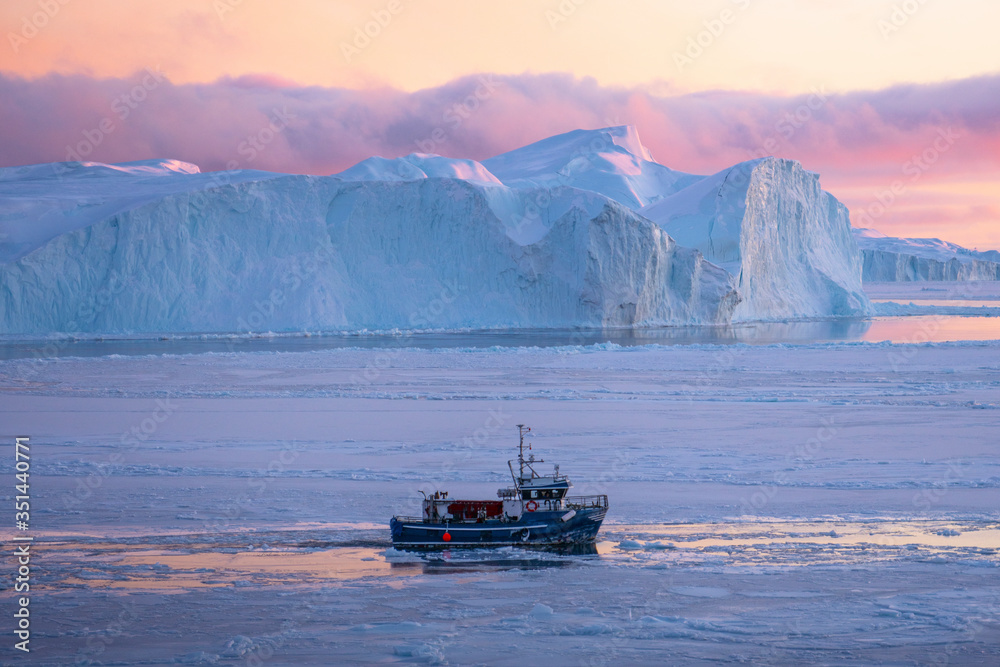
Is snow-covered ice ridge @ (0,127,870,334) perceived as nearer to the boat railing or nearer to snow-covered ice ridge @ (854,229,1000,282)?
the boat railing

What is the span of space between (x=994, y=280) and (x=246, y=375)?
449 ft

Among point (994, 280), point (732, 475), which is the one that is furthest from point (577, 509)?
point (994, 280)

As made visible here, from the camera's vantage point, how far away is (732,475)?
35.9 feet

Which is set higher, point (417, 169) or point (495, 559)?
point (417, 169)

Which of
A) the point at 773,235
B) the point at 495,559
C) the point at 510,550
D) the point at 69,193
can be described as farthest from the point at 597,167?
the point at 495,559

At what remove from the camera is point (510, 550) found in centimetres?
851

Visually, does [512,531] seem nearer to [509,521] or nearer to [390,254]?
[509,521]

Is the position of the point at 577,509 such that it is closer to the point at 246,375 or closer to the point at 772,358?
the point at 246,375

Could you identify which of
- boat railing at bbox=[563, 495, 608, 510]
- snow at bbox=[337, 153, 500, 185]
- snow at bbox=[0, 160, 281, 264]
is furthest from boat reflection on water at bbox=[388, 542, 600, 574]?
snow at bbox=[337, 153, 500, 185]

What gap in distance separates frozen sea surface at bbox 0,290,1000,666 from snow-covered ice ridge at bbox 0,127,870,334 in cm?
1747

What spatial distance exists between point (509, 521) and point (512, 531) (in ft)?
0.31

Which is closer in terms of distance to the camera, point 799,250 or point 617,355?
point 617,355

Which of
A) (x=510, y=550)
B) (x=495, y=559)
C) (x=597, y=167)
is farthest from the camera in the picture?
(x=597, y=167)

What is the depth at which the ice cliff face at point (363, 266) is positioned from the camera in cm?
3525
